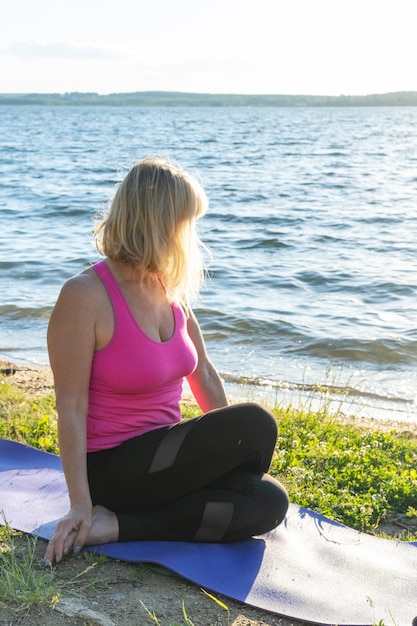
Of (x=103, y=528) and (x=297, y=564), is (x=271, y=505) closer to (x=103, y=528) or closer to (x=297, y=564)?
(x=297, y=564)

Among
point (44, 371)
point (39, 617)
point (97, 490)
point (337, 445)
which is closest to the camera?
point (39, 617)

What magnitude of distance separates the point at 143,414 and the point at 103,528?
1.63 feet

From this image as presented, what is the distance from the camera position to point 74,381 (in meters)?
3.22

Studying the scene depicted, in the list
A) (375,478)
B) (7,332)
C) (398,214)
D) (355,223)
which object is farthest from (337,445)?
(398,214)

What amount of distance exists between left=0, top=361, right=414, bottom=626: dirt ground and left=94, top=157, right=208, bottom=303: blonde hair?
122 cm

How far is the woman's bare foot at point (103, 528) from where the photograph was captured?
128 inches

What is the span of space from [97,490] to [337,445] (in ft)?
6.07

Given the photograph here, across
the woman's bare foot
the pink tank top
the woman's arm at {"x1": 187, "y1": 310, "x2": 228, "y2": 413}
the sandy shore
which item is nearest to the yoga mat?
the woman's bare foot

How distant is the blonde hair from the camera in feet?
10.6

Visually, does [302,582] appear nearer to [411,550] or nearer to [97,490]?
[411,550]

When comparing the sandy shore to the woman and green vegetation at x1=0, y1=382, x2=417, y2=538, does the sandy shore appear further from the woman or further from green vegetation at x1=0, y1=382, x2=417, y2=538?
the woman

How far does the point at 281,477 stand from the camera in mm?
4254

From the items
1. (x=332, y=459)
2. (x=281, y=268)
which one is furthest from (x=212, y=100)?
(x=332, y=459)

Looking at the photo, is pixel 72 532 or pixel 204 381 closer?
pixel 72 532
